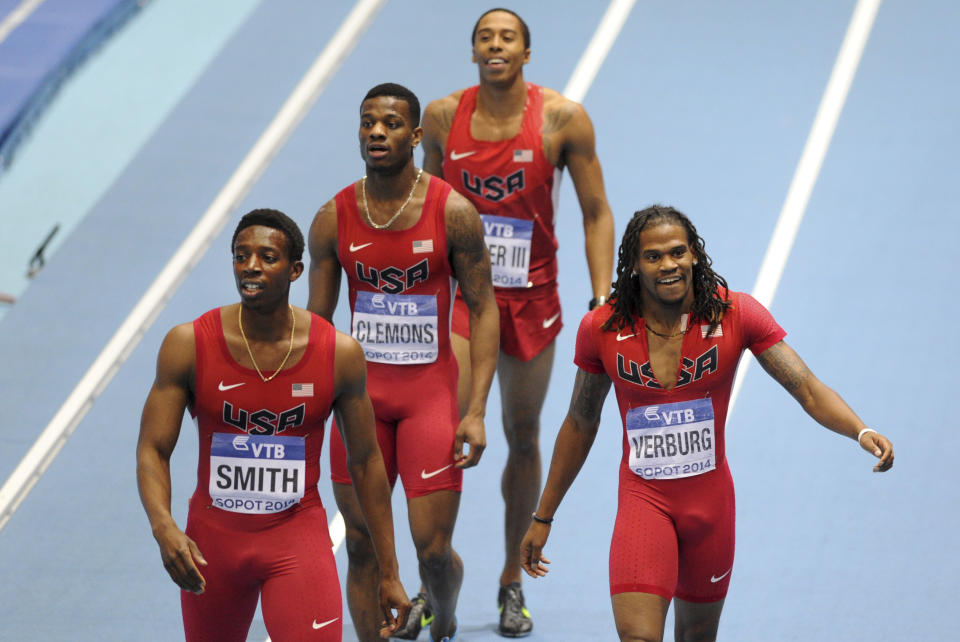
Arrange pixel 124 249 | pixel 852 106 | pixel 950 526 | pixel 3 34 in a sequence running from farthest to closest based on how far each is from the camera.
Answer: pixel 3 34 → pixel 852 106 → pixel 124 249 → pixel 950 526

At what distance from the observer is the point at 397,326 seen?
5699 mm

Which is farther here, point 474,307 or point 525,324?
point 525,324

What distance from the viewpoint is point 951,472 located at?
7602mm

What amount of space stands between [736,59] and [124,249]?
4.95 metres

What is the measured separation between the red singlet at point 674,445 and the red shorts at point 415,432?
92 cm

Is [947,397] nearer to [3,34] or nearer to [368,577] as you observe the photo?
[368,577]

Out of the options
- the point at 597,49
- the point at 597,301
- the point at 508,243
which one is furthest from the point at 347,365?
the point at 597,49

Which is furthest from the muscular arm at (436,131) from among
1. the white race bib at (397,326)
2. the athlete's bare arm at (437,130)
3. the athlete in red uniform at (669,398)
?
the athlete in red uniform at (669,398)

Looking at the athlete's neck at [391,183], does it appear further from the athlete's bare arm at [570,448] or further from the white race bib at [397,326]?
the athlete's bare arm at [570,448]

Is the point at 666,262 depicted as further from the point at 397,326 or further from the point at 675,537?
the point at 397,326

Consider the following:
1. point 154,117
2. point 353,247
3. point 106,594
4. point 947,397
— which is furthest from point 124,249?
point 947,397

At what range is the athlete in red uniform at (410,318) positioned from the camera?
5.62 metres

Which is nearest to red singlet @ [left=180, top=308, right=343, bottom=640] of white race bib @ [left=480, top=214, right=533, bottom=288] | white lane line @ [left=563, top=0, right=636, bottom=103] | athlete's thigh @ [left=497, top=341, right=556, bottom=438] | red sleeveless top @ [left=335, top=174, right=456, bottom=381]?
red sleeveless top @ [left=335, top=174, right=456, bottom=381]

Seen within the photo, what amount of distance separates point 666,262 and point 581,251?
4.67 m
